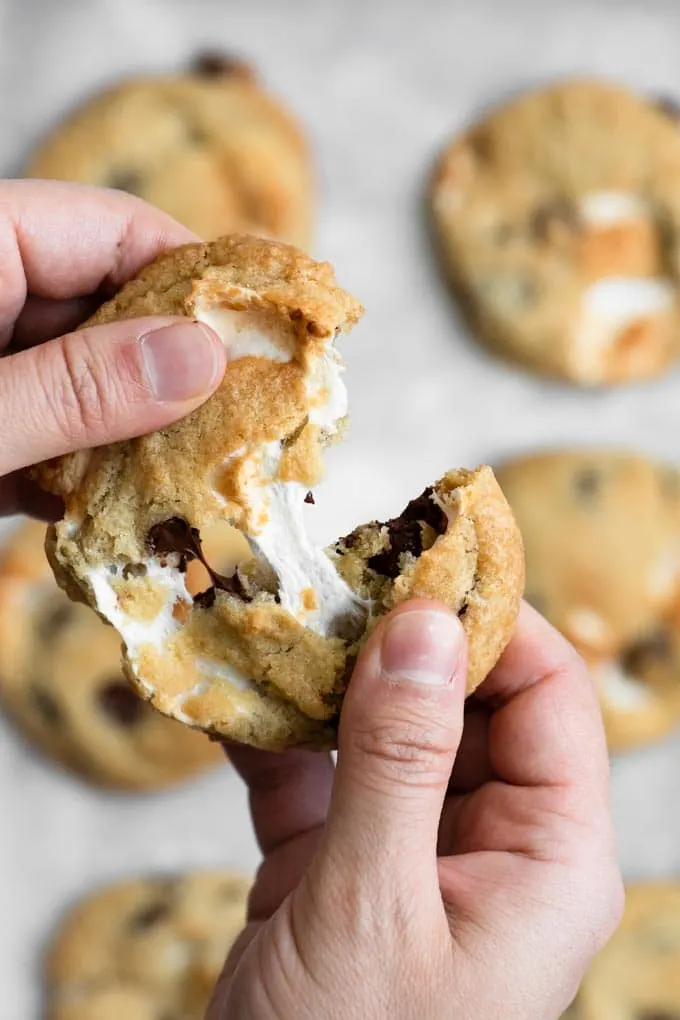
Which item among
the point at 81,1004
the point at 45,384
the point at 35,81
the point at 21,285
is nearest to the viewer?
the point at 45,384

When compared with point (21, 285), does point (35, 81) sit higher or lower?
higher

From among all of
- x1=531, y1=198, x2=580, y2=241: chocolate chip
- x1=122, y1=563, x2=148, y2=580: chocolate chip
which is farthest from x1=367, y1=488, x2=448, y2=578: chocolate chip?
x1=531, y1=198, x2=580, y2=241: chocolate chip

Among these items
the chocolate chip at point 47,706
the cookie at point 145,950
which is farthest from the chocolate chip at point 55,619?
the cookie at point 145,950

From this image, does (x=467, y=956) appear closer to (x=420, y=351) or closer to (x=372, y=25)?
(x=420, y=351)

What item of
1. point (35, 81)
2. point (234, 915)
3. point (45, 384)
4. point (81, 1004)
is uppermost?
point (35, 81)

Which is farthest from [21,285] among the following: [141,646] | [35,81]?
[35,81]

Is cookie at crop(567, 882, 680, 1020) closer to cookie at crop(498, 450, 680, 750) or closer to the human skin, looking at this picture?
cookie at crop(498, 450, 680, 750)

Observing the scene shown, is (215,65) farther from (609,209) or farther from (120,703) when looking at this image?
(120,703)

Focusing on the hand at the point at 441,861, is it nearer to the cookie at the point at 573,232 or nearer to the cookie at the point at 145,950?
the cookie at the point at 145,950
